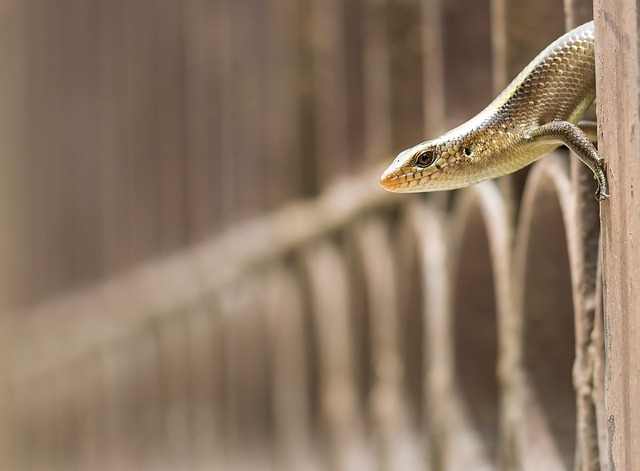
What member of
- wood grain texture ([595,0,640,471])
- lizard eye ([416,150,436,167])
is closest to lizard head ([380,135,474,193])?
lizard eye ([416,150,436,167])

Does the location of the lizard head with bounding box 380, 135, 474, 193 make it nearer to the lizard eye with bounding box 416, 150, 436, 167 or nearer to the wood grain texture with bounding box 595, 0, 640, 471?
the lizard eye with bounding box 416, 150, 436, 167

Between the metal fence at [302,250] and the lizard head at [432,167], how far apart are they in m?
0.15

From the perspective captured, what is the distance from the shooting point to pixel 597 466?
3.52ft

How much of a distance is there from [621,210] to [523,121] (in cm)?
17

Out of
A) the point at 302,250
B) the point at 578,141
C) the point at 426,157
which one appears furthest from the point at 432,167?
the point at 302,250

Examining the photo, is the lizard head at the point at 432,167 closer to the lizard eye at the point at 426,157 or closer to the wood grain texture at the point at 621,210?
the lizard eye at the point at 426,157

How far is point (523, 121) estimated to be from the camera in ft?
2.94

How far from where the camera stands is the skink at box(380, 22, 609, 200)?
886 mm

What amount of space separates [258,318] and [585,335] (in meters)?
2.15

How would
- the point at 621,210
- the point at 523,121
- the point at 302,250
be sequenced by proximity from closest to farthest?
the point at 621,210 < the point at 523,121 < the point at 302,250

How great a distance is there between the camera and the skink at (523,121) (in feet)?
2.91

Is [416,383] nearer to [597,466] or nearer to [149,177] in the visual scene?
[597,466]

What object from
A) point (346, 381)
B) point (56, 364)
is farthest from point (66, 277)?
point (346, 381)

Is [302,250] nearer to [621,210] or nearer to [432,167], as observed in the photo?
[432,167]
